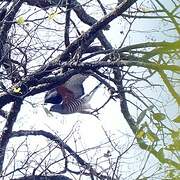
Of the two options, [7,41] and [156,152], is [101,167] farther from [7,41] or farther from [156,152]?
[156,152]

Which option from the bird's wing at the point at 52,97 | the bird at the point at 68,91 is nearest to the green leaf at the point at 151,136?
the bird at the point at 68,91

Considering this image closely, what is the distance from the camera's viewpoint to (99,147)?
536 cm

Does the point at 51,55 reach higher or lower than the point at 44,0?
lower

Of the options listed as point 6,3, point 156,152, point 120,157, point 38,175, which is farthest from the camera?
point 38,175

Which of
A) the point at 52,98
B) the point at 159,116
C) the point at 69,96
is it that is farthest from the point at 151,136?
the point at 52,98

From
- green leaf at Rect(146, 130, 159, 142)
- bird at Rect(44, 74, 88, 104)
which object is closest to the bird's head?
bird at Rect(44, 74, 88, 104)

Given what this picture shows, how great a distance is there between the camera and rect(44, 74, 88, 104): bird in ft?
18.4

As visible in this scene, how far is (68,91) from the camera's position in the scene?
223 inches

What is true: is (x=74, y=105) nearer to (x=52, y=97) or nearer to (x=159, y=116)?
(x=52, y=97)

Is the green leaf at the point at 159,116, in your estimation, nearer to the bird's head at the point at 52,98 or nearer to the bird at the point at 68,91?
the bird at the point at 68,91

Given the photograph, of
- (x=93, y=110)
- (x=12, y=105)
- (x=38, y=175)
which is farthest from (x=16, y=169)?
(x=93, y=110)

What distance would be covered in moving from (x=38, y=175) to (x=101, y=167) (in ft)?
3.10

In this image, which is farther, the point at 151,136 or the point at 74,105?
the point at 74,105

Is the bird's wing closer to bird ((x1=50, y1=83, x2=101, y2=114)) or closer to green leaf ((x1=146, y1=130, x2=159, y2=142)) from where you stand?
bird ((x1=50, y1=83, x2=101, y2=114))
